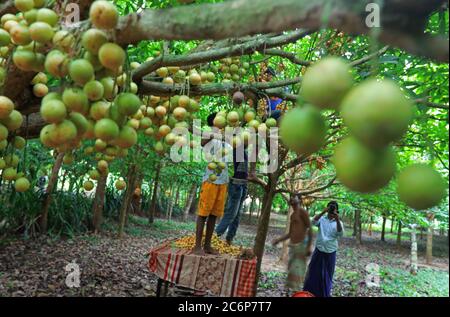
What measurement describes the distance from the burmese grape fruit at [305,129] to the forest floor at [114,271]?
15.4 ft

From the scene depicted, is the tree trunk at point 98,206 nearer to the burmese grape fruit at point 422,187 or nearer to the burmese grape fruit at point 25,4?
the burmese grape fruit at point 25,4

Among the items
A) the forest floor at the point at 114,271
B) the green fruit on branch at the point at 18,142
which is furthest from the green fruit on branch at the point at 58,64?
the forest floor at the point at 114,271

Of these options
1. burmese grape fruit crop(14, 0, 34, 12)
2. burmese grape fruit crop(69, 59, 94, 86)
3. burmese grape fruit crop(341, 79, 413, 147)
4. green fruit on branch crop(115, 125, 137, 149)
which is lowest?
green fruit on branch crop(115, 125, 137, 149)

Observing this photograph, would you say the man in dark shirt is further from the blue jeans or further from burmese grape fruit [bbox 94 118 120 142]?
burmese grape fruit [bbox 94 118 120 142]

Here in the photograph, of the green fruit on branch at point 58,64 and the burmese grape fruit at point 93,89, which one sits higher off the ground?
the green fruit on branch at point 58,64

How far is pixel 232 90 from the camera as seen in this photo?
9.13 feet

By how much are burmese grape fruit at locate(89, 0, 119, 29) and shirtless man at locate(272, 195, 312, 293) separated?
132 cm

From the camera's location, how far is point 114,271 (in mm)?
6309

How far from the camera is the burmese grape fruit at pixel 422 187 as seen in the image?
3.39ft

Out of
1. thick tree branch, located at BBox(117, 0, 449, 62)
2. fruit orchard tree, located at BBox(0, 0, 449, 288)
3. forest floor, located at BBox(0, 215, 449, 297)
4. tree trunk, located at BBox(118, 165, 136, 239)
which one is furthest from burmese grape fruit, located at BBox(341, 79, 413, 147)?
tree trunk, located at BBox(118, 165, 136, 239)

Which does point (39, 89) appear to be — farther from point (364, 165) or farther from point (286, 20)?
point (364, 165)

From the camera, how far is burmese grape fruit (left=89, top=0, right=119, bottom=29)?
1317mm

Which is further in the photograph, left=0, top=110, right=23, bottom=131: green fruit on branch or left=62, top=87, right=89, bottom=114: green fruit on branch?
left=0, top=110, right=23, bottom=131: green fruit on branch
